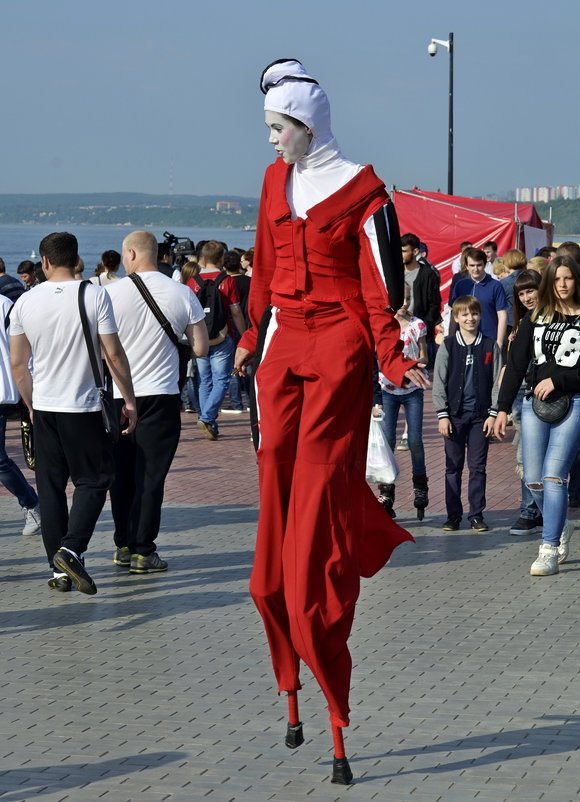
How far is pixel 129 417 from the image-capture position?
808cm

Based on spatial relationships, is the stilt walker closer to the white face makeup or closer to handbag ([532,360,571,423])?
the white face makeup

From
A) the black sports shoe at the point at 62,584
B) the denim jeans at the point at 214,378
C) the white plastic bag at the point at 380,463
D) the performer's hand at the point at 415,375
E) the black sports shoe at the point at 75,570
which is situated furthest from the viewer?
the denim jeans at the point at 214,378

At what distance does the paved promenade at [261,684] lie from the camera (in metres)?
4.91

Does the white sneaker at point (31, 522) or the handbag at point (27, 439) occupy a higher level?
the handbag at point (27, 439)

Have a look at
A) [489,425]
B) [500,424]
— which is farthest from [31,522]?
[500,424]

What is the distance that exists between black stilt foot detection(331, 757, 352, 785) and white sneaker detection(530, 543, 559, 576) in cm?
370

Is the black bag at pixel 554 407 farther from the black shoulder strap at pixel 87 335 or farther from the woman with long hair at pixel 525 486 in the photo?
the black shoulder strap at pixel 87 335

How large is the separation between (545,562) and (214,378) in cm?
786

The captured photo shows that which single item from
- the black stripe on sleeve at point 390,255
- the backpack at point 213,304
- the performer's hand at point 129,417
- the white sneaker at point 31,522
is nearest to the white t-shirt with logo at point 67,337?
the performer's hand at point 129,417

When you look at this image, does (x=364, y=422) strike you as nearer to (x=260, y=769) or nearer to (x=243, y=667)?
(x=260, y=769)

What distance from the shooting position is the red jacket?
485 centimetres

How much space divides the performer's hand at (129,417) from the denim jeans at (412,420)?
270cm

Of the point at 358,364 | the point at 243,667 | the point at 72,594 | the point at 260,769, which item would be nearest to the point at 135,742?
the point at 260,769

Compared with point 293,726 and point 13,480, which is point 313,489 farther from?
point 13,480
